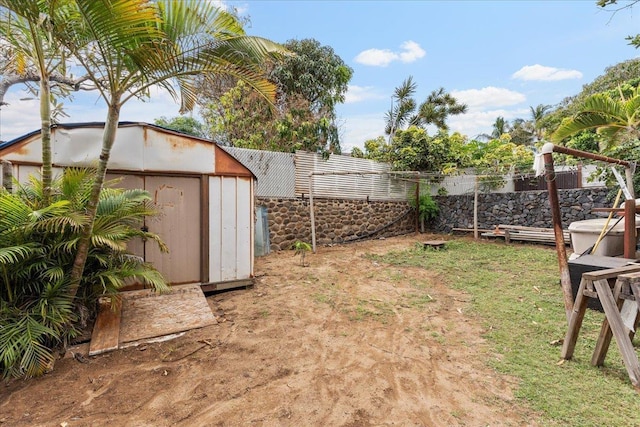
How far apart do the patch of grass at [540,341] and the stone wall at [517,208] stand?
2.45 meters

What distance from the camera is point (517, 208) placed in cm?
980

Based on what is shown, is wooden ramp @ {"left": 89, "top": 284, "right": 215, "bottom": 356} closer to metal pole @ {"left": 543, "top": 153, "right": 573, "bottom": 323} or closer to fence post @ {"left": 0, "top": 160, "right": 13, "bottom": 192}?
fence post @ {"left": 0, "top": 160, "right": 13, "bottom": 192}

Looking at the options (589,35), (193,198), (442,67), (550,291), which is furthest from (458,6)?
(193,198)

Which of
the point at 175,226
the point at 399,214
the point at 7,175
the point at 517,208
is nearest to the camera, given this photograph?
the point at 7,175

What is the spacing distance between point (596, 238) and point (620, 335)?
3443mm

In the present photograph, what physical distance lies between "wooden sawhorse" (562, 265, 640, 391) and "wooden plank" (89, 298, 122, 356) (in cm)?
457

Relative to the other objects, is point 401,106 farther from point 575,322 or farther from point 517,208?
point 575,322

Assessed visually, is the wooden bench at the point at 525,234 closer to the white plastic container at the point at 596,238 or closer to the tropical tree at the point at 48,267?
the white plastic container at the point at 596,238

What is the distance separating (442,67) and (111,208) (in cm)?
1290

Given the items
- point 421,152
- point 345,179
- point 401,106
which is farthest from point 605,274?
point 401,106

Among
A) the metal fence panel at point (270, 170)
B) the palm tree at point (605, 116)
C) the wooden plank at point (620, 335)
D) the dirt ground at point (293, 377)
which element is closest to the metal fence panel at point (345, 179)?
the metal fence panel at point (270, 170)

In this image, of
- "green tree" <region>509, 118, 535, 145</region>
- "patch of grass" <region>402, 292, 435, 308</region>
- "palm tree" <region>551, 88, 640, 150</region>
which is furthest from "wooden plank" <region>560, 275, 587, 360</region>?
"green tree" <region>509, 118, 535, 145</region>

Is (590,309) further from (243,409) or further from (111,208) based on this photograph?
(111,208)

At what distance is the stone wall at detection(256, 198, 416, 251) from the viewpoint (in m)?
7.92
